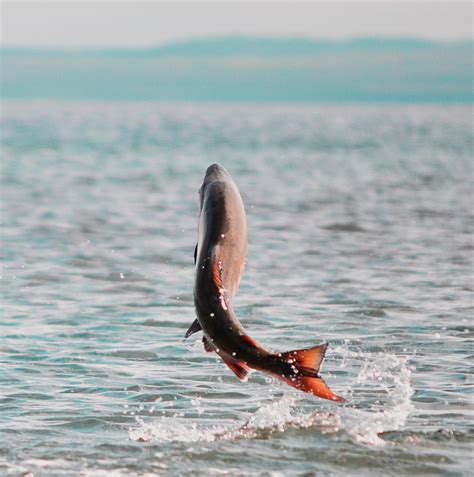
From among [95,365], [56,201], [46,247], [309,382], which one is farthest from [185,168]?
[309,382]

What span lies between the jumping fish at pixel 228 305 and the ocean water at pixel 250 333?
1186 millimetres

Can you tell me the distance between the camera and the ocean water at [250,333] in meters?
9.70

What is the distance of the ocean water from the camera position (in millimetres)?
9695

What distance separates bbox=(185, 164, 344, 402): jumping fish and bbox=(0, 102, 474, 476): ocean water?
3.89ft

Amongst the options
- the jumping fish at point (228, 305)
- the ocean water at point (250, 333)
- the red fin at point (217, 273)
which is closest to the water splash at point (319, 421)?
the ocean water at point (250, 333)

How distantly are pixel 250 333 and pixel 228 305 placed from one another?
19.4ft

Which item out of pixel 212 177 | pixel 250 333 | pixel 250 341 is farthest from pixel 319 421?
Answer: pixel 250 333

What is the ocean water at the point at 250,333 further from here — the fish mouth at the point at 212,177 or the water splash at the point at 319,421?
the fish mouth at the point at 212,177

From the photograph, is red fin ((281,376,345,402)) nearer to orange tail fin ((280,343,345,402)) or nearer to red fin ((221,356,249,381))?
orange tail fin ((280,343,345,402))

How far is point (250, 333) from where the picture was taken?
1435 cm

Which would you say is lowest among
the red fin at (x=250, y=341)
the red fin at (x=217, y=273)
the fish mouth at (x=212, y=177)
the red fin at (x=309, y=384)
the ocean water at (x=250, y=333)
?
the ocean water at (x=250, y=333)

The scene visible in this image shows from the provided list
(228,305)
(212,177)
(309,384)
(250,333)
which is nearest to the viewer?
Result: (309,384)

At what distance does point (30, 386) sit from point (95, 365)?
3.30 ft

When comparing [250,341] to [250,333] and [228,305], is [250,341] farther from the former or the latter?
[250,333]
